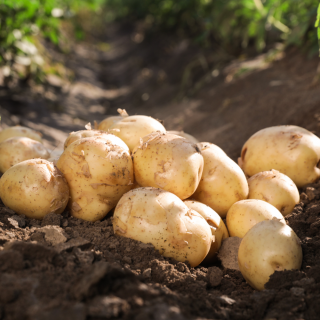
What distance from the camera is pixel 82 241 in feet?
5.50

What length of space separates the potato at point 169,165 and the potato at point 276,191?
0.52 meters

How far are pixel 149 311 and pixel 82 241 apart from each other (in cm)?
63

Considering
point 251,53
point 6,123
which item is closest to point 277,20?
point 251,53

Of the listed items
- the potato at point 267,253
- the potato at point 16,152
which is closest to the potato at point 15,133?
the potato at point 16,152

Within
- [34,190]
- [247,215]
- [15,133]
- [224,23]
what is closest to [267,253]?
[247,215]

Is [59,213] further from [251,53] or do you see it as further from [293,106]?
[251,53]

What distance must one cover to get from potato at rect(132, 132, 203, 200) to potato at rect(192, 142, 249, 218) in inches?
6.9

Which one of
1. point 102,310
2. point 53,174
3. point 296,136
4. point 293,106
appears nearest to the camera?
point 102,310

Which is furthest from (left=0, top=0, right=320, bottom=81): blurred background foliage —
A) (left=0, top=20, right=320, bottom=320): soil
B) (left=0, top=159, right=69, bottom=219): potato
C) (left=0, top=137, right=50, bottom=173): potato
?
(left=0, top=159, right=69, bottom=219): potato

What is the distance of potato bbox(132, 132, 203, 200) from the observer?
1.99 m

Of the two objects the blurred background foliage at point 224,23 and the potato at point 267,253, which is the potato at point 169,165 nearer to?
the potato at point 267,253

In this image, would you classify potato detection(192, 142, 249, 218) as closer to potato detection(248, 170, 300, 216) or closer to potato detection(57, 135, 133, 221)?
potato detection(248, 170, 300, 216)

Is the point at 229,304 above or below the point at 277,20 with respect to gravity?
below

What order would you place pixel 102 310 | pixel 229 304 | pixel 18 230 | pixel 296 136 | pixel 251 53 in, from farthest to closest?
pixel 251 53 < pixel 296 136 < pixel 18 230 < pixel 229 304 < pixel 102 310
